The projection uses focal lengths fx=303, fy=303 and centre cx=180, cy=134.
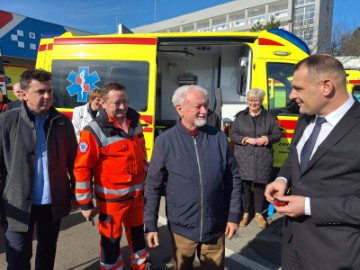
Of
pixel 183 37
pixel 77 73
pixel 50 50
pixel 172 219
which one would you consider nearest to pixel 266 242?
pixel 172 219

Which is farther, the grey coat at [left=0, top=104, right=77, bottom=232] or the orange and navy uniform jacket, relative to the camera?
the orange and navy uniform jacket

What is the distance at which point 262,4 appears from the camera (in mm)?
47875

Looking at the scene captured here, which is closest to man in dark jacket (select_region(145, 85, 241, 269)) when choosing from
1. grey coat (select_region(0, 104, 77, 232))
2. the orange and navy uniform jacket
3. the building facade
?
the orange and navy uniform jacket

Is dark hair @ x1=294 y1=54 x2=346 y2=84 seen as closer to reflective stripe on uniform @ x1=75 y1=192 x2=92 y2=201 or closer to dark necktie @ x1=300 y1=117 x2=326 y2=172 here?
dark necktie @ x1=300 y1=117 x2=326 y2=172

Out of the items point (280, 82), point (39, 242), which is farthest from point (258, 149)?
point (39, 242)

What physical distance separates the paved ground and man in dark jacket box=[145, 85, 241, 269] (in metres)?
1.13

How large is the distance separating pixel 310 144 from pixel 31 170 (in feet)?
6.53

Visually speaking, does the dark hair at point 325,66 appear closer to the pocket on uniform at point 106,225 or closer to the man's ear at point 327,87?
the man's ear at point 327,87

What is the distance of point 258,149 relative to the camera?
404 centimetres

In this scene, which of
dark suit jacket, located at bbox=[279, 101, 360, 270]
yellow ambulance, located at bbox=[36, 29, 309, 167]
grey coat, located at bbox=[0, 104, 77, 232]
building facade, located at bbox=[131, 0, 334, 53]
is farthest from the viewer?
A: building facade, located at bbox=[131, 0, 334, 53]

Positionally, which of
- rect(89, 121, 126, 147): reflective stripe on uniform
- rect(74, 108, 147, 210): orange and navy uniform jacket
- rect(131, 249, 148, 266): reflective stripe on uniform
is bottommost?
rect(131, 249, 148, 266): reflective stripe on uniform

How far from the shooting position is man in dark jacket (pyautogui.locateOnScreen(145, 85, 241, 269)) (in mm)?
2113

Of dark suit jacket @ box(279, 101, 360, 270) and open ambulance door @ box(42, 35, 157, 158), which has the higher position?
open ambulance door @ box(42, 35, 157, 158)

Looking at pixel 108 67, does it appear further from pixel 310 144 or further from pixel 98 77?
pixel 310 144
